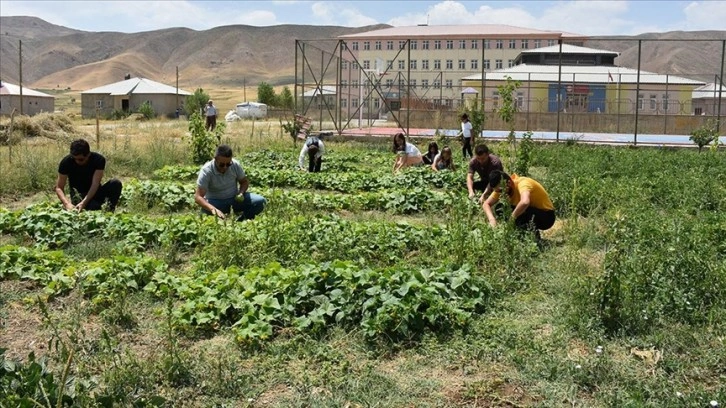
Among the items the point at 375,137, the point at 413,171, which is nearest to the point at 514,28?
the point at 375,137

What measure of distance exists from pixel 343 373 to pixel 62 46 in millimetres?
195065

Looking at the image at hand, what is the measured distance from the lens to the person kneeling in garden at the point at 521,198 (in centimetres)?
766

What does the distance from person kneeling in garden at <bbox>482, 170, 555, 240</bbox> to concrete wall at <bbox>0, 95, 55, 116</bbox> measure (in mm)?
43882

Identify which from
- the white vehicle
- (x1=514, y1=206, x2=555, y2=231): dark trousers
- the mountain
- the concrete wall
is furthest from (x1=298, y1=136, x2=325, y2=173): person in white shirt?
the mountain

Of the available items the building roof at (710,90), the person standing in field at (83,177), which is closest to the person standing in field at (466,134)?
the person standing in field at (83,177)

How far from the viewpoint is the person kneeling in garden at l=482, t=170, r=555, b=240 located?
7656 mm

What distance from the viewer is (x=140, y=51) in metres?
173

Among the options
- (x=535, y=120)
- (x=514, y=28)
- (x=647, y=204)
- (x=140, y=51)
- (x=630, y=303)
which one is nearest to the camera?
(x=630, y=303)

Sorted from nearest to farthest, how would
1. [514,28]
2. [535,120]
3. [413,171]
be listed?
[413,171], [535,120], [514,28]

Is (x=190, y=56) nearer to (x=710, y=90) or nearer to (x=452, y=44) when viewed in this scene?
(x=452, y=44)

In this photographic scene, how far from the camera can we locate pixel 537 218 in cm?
789

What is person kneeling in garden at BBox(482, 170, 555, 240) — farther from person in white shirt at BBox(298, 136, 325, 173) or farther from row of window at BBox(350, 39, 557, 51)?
row of window at BBox(350, 39, 557, 51)

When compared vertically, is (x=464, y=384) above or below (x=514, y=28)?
below

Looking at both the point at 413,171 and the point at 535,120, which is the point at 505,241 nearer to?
the point at 413,171
